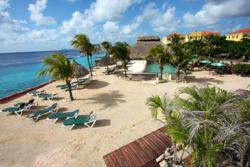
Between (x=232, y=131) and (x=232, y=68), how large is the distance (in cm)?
1811

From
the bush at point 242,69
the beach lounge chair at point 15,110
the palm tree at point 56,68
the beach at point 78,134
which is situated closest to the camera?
the beach at point 78,134

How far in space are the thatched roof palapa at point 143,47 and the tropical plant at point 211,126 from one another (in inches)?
997

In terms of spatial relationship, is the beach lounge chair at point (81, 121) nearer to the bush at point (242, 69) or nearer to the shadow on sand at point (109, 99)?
the shadow on sand at point (109, 99)

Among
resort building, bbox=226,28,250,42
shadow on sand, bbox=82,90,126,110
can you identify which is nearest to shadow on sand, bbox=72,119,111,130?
shadow on sand, bbox=82,90,126,110

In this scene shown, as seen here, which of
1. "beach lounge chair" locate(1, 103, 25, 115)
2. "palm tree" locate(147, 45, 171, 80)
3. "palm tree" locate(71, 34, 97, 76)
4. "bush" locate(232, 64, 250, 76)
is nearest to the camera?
"beach lounge chair" locate(1, 103, 25, 115)

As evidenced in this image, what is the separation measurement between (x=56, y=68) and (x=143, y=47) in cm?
2274

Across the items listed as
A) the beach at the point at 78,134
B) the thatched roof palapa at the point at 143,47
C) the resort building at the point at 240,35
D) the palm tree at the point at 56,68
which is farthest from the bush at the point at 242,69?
the resort building at the point at 240,35

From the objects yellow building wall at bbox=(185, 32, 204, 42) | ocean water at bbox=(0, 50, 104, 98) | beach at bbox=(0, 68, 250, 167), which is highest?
yellow building wall at bbox=(185, 32, 204, 42)

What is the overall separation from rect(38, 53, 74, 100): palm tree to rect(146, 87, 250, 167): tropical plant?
8875 millimetres

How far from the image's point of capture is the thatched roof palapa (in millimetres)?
29266

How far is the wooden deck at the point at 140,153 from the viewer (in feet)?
15.8

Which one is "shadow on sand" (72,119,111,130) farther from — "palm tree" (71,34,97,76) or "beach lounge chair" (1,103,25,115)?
"palm tree" (71,34,97,76)

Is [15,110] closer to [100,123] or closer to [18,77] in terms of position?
[100,123]

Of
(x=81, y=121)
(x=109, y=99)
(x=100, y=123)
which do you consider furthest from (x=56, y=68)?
(x=100, y=123)
